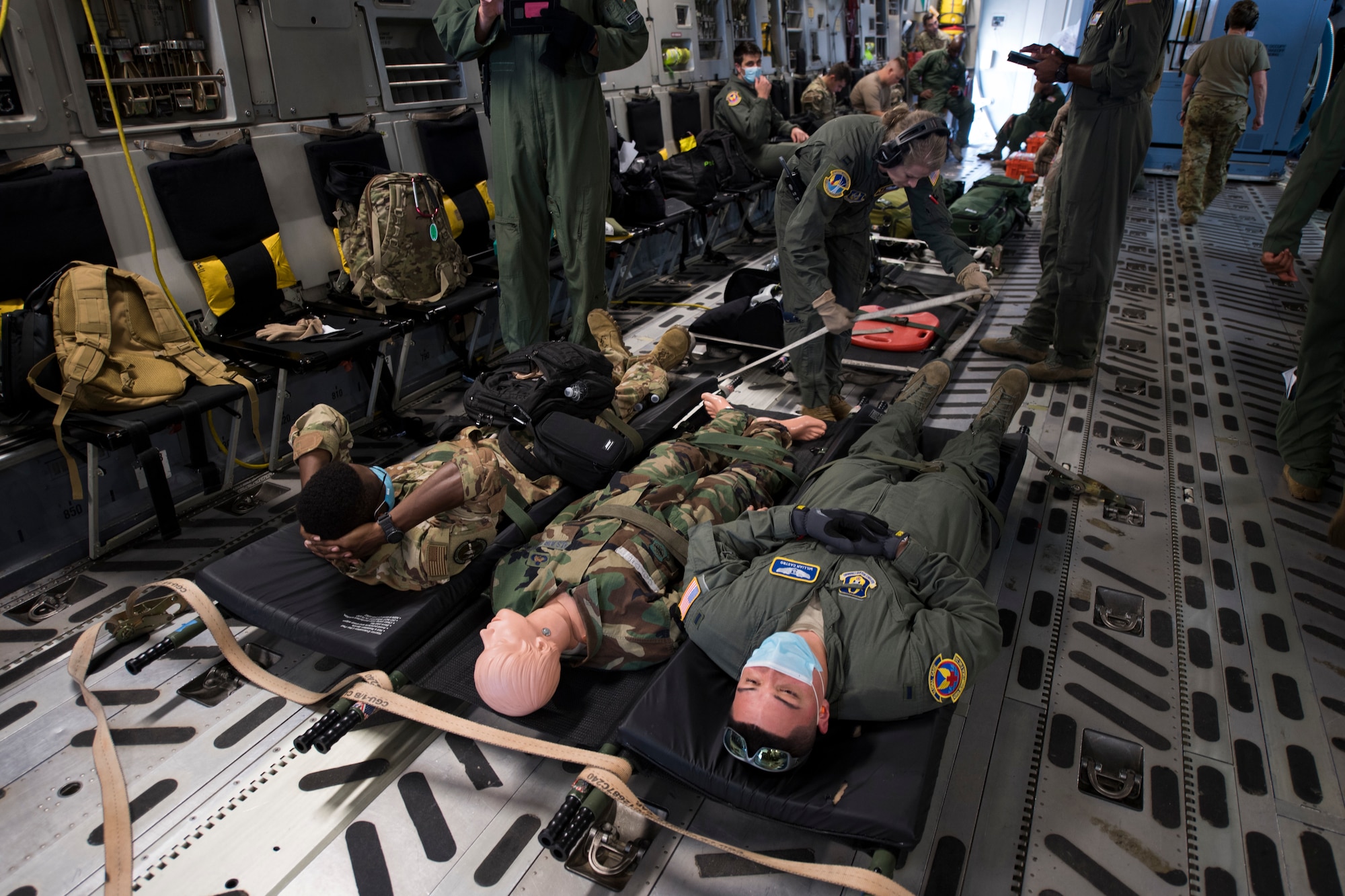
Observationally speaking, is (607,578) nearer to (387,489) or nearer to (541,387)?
(387,489)

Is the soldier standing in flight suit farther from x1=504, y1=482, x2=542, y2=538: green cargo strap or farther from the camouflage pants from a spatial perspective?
the camouflage pants

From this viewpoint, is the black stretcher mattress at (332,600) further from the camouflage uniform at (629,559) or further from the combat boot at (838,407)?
the combat boot at (838,407)

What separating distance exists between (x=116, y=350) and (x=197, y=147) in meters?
1.20

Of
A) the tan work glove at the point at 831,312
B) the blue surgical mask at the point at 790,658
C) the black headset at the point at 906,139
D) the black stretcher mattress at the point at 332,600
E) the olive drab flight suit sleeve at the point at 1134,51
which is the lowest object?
the black stretcher mattress at the point at 332,600

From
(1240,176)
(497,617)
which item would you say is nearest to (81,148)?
(497,617)

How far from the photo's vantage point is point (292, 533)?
269 cm

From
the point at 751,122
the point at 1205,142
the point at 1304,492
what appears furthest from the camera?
the point at 1205,142

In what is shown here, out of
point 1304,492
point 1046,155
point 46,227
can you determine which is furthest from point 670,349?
point 1046,155

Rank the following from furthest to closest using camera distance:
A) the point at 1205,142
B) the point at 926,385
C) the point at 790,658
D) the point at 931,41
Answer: the point at 931,41 < the point at 1205,142 < the point at 926,385 < the point at 790,658

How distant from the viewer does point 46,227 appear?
10.4 feet

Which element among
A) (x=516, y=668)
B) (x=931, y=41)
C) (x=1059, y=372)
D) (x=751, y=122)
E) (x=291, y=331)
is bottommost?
(x=1059, y=372)

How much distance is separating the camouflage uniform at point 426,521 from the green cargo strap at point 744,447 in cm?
80

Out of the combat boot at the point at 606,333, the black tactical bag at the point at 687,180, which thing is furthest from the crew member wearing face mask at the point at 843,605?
the black tactical bag at the point at 687,180

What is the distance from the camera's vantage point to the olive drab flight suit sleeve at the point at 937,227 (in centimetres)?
362
